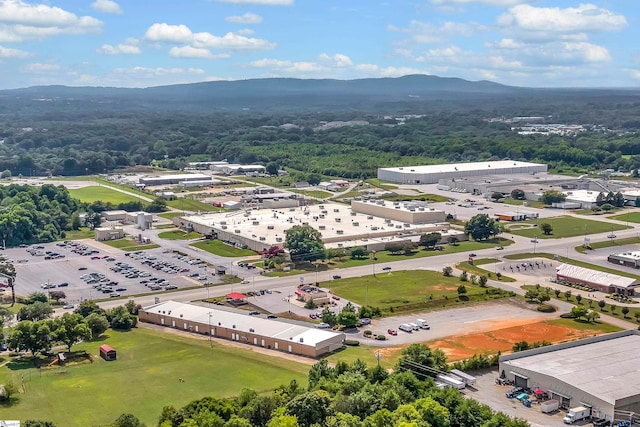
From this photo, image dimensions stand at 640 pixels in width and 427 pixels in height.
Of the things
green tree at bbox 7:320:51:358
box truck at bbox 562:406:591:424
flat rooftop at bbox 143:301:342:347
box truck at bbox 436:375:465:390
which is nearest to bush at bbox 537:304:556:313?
flat rooftop at bbox 143:301:342:347

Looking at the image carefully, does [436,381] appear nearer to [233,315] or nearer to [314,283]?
[233,315]

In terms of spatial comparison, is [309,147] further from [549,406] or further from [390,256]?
[549,406]

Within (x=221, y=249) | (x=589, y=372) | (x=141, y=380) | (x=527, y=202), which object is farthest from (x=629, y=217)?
(x=141, y=380)

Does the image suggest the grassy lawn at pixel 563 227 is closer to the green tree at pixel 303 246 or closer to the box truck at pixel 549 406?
the green tree at pixel 303 246

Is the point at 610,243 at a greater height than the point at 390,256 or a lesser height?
greater

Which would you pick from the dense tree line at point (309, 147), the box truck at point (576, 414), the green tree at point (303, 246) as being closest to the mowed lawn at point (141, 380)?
the box truck at point (576, 414)
